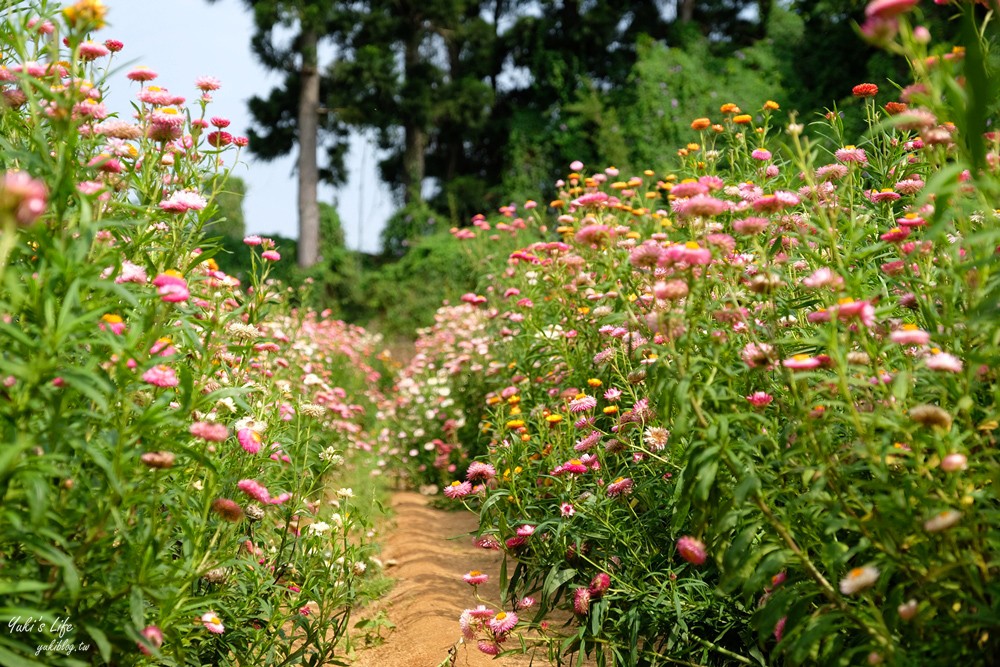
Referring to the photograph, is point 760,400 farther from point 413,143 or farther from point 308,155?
point 413,143

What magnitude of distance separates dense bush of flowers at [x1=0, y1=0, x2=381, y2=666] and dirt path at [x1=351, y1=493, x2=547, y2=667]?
0.57 metres

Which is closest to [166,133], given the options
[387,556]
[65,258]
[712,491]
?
[65,258]

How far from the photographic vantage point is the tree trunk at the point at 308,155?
16.1 meters

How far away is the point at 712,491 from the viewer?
2.18 m

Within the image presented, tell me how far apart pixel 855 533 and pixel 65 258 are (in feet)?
6.84

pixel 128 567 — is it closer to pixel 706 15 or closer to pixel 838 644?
pixel 838 644

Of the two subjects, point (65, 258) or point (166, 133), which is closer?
point (65, 258)

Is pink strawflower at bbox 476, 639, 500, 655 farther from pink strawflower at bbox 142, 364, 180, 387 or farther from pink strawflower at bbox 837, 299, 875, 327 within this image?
pink strawflower at bbox 837, 299, 875, 327

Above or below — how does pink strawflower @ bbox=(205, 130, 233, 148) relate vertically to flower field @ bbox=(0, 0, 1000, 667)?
above

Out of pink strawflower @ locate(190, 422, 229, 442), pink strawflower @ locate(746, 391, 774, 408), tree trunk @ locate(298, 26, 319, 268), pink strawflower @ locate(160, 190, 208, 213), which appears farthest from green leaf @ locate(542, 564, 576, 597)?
tree trunk @ locate(298, 26, 319, 268)

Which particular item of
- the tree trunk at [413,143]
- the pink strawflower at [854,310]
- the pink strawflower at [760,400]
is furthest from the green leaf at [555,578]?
the tree trunk at [413,143]

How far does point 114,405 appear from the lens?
2.03 meters

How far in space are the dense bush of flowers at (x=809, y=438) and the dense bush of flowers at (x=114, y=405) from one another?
0.91 m

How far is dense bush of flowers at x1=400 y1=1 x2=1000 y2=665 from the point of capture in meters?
1.88
